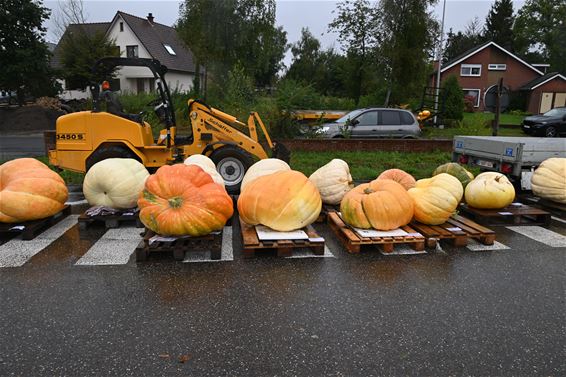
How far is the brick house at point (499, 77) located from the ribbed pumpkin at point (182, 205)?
38.5 metres

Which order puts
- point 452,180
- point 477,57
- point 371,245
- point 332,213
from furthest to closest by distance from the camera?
point 477,57
point 332,213
point 452,180
point 371,245

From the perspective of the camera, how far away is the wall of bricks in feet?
38.2

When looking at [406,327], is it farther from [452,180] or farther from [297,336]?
[452,180]

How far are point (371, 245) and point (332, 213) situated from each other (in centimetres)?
95

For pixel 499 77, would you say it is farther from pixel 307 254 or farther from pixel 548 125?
pixel 307 254

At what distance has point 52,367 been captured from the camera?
289 cm

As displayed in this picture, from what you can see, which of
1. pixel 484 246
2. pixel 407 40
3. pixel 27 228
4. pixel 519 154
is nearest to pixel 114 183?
pixel 27 228

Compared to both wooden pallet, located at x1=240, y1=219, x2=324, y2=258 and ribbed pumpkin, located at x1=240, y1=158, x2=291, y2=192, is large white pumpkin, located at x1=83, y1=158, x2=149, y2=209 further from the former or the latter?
wooden pallet, located at x1=240, y1=219, x2=324, y2=258

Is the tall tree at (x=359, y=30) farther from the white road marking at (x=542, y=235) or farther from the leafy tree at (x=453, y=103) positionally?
the white road marking at (x=542, y=235)

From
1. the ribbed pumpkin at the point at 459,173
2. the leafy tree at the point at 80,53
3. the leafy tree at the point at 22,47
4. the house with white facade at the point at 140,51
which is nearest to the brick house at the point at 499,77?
the house with white facade at the point at 140,51

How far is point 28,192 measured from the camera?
214 inches

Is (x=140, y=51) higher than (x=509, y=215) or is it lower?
higher

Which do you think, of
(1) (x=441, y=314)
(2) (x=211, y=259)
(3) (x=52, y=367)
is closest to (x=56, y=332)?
(3) (x=52, y=367)

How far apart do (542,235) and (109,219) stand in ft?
20.1
